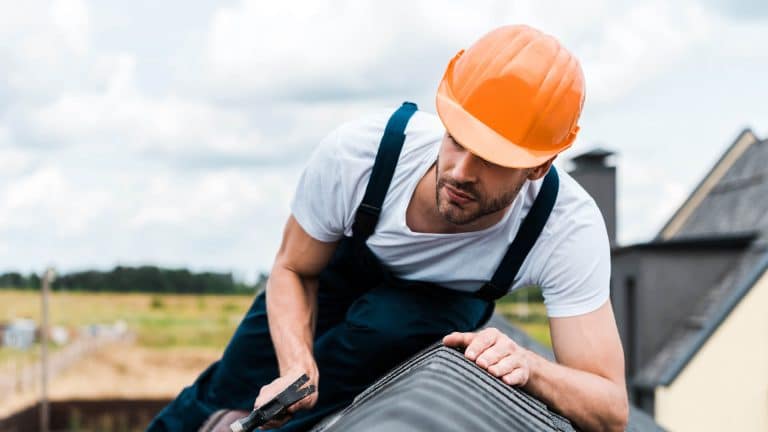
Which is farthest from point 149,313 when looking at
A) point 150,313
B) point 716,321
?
point 716,321

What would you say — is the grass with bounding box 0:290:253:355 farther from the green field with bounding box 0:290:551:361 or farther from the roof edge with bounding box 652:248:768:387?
the roof edge with bounding box 652:248:768:387

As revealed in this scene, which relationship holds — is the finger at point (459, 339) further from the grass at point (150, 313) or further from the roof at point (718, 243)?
the grass at point (150, 313)

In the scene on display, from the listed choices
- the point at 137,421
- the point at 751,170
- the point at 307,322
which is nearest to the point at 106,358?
the point at 137,421

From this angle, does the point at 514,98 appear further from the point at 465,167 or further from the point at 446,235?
the point at 446,235

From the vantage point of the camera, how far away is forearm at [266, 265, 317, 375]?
267 centimetres

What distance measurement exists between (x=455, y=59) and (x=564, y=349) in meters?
0.87

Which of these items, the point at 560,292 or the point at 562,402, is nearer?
the point at 562,402

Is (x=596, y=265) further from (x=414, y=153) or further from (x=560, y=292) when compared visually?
(x=414, y=153)

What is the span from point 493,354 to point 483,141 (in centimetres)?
52

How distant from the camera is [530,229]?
245cm

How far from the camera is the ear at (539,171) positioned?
234cm

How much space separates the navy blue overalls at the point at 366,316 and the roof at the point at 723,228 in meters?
10.3

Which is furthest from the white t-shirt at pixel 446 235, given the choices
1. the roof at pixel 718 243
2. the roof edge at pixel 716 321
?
the roof at pixel 718 243

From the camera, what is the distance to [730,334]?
1238 centimetres
